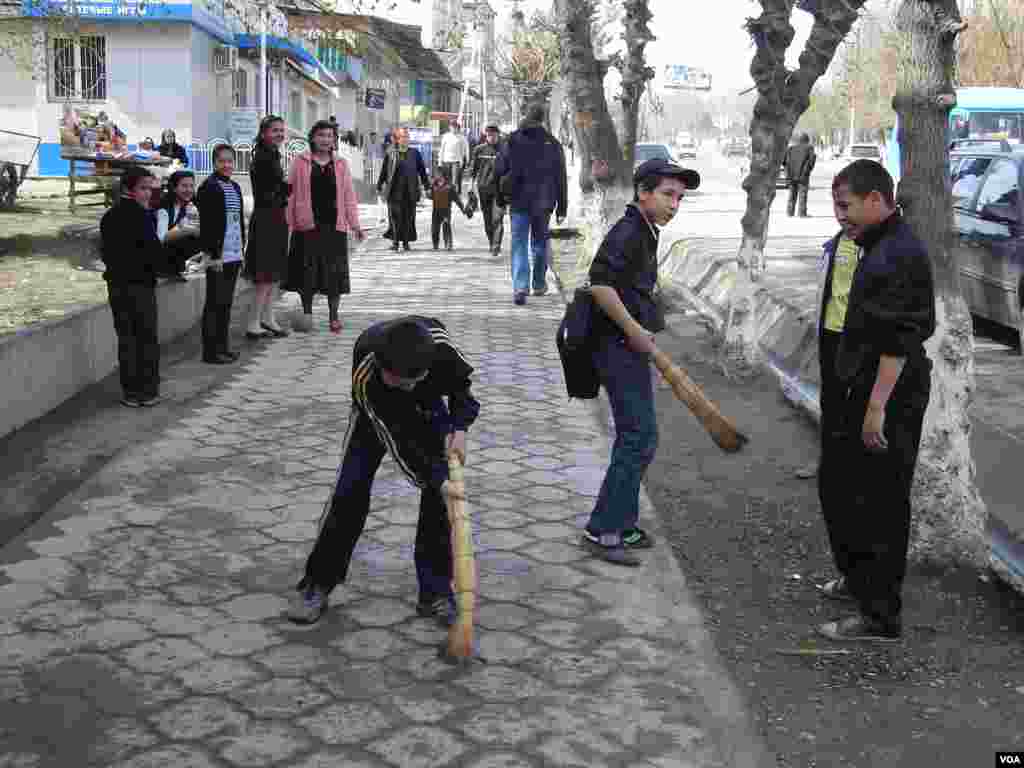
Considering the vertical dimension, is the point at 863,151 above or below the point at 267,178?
above

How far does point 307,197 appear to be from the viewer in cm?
1062

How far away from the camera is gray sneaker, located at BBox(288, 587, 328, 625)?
4.79 metres

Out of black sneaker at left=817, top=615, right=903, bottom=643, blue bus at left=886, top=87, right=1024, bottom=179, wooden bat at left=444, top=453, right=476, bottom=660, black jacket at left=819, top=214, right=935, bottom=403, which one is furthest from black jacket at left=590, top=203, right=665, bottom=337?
blue bus at left=886, top=87, right=1024, bottom=179

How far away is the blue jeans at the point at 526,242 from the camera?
1271cm

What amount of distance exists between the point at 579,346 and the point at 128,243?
387 centimetres

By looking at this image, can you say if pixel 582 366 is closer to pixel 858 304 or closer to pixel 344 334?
pixel 858 304

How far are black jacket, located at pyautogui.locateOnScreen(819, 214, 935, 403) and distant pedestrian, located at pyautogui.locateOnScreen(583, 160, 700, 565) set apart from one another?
951 mm

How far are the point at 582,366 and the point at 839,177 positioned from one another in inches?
54.5

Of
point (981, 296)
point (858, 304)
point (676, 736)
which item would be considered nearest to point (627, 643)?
point (676, 736)

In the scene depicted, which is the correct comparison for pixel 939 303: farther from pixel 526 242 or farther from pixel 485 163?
pixel 485 163

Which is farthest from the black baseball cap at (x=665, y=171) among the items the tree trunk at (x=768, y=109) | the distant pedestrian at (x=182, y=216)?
the distant pedestrian at (x=182, y=216)

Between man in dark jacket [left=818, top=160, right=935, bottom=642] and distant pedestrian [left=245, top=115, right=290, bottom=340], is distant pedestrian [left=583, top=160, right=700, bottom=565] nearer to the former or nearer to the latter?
man in dark jacket [left=818, top=160, right=935, bottom=642]

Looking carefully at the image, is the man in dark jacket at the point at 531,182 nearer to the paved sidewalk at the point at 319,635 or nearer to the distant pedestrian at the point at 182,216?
the distant pedestrian at the point at 182,216

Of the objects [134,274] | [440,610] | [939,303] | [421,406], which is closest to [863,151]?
[134,274]
